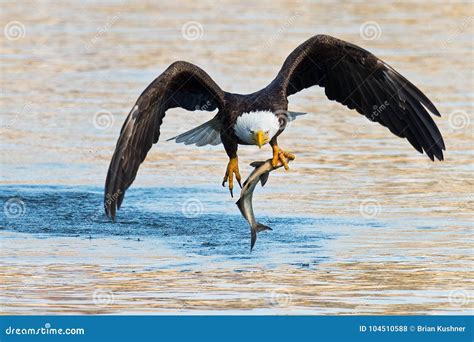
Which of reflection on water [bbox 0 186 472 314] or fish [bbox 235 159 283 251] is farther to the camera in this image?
fish [bbox 235 159 283 251]

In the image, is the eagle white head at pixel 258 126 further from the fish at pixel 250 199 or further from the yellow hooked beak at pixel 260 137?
the fish at pixel 250 199

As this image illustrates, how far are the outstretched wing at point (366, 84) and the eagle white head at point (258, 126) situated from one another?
389 mm

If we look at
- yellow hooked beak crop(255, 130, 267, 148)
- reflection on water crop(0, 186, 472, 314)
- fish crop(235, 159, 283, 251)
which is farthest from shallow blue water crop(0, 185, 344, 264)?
yellow hooked beak crop(255, 130, 267, 148)

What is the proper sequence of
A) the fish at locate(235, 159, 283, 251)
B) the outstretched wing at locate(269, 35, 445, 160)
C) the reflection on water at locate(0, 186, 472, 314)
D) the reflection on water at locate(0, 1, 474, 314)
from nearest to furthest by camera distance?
the reflection on water at locate(0, 186, 472, 314)
the reflection on water at locate(0, 1, 474, 314)
the fish at locate(235, 159, 283, 251)
the outstretched wing at locate(269, 35, 445, 160)

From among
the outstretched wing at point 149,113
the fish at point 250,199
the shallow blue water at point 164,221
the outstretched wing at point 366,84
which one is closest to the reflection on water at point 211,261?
the shallow blue water at point 164,221

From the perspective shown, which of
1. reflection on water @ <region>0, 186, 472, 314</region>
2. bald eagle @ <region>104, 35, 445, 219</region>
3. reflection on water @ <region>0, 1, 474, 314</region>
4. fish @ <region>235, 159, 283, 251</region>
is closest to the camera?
reflection on water @ <region>0, 186, 472, 314</region>

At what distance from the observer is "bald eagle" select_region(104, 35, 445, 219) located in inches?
337

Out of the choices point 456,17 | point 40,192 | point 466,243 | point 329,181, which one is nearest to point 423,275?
point 466,243

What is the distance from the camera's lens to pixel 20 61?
17.9m

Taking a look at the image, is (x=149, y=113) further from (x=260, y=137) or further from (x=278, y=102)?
(x=278, y=102)

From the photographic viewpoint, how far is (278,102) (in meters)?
8.99

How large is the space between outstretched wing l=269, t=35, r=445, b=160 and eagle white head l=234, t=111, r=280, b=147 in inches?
15.3

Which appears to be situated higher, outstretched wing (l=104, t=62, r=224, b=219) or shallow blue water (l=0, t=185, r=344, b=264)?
outstretched wing (l=104, t=62, r=224, b=219)

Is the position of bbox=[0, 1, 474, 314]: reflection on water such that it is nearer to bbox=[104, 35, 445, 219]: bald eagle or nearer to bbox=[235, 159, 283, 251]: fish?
bbox=[235, 159, 283, 251]: fish
